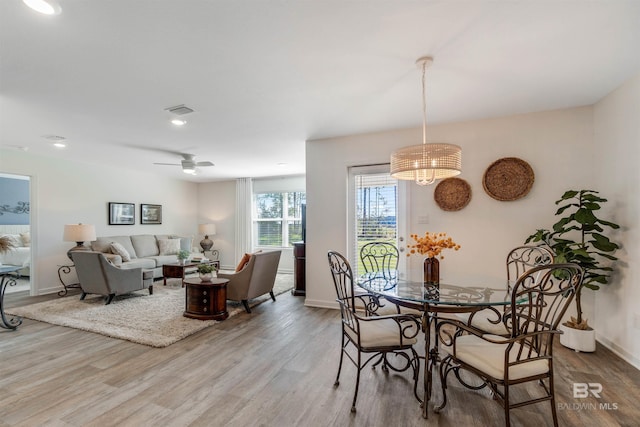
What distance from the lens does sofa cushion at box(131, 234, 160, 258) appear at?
21.1 feet

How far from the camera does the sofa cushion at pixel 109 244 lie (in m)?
5.60

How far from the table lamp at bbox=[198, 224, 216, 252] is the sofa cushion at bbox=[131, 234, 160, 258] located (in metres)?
1.18

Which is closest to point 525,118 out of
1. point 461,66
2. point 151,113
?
point 461,66

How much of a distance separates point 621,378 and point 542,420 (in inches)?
43.3

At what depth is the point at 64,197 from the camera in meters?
5.49

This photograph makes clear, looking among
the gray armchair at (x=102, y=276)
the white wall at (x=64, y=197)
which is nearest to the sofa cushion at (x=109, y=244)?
the white wall at (x=64, y=197)

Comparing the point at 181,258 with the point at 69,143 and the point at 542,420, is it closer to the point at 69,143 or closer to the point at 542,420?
the point at 69,143

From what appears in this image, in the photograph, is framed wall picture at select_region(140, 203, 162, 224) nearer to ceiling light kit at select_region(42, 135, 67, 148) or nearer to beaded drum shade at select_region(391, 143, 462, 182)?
ceiling light kit at select_region(42, 135, 67, 148)

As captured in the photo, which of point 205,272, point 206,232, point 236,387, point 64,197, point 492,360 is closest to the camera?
point 492,360

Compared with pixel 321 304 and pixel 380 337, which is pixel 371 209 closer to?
pixel 321 304

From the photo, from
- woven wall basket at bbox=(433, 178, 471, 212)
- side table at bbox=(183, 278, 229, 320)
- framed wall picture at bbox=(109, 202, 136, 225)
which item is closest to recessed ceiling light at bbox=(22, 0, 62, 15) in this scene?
side table at bbox=(183, 278, 229, 320)

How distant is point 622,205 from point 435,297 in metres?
2.31

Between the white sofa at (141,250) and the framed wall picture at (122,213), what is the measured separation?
0.38 meters

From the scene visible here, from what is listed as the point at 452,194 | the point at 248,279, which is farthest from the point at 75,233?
the point at 452,194
